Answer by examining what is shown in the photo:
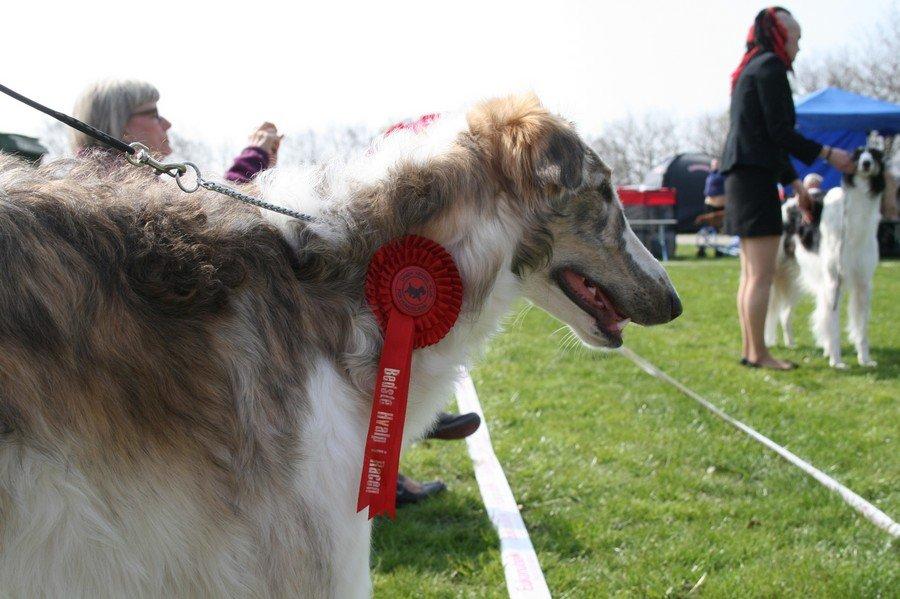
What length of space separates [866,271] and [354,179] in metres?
7.48

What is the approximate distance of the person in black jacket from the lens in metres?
6.72

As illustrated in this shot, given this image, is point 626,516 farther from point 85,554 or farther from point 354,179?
point 85,554

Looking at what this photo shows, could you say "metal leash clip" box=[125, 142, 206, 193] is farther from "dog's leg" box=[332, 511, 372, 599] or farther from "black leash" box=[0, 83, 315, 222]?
"dog's leg" box=[332, 511, 372, 599]

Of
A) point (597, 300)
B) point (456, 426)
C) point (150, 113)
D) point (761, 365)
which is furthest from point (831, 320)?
point (150, 113)

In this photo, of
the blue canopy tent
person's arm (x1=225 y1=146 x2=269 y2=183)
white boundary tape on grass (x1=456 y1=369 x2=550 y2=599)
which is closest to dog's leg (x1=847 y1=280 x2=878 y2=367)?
white boundary tape on grass (x1=456 y1=369 x2=550 y2=599)

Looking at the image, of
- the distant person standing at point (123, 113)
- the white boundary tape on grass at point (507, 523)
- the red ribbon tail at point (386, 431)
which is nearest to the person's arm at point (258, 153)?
the distant person standing at point (123, 113)

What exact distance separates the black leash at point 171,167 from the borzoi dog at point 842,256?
699 cm

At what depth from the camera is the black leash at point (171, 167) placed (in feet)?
7.08

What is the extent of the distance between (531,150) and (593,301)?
1.92ft

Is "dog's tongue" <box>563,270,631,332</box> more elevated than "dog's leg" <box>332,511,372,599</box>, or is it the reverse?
"dog's tongue" <box>563,270,631,332</box>

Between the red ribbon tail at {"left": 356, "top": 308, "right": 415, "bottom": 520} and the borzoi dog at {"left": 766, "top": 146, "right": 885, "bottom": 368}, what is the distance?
673 centimetres

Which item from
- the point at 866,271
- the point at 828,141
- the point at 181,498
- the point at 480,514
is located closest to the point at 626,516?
the point at 480,514

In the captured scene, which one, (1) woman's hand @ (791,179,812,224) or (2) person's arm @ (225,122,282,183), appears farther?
(1) woman's hand @ (791,179,812,224)

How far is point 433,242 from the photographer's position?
227 centimetres
